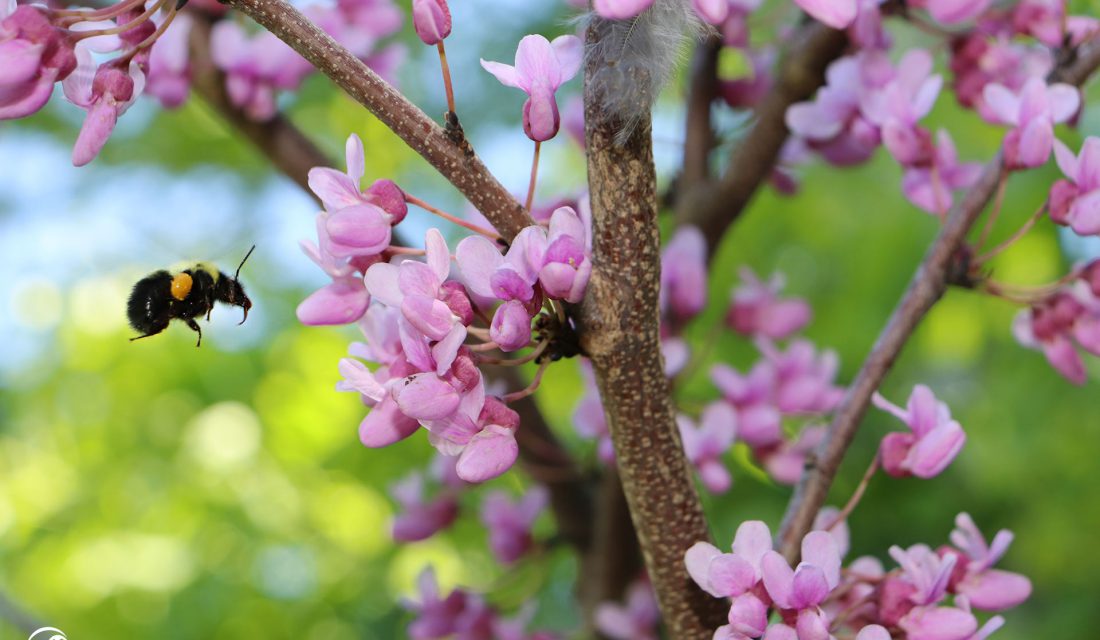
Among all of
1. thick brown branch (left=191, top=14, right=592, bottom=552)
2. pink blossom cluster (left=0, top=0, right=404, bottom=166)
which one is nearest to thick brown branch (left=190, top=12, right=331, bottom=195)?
thick brown branch (left=191, top=14, right=592, bottom=552)

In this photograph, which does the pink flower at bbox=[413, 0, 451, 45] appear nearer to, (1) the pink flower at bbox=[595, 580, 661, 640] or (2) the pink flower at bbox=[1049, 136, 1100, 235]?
(2) the pink flower at bbox=[1049, 136, 1100, 235]

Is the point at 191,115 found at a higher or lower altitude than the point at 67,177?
higher

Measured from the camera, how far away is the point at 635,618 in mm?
920

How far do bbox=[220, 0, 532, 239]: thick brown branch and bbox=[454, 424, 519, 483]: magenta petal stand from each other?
116 mm

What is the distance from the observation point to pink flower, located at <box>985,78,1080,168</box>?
2.20ft

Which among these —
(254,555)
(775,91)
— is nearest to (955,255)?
(775,91)

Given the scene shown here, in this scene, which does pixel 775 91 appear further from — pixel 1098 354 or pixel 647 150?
pixel 647 150

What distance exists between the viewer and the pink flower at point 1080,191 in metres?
0.63

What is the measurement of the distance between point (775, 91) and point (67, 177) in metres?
1.99

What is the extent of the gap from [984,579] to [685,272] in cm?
35

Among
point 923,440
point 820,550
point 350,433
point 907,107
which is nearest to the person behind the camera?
point 820,550

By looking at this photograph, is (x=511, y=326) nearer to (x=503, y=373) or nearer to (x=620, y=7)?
(x=620, y=7)

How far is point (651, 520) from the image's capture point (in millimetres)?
576

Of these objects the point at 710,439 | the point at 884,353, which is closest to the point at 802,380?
the point at 710,439
